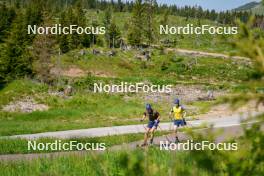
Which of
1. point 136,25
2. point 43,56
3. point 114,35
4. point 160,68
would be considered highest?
point 136,25

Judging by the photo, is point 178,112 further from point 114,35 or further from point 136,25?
point 114,35

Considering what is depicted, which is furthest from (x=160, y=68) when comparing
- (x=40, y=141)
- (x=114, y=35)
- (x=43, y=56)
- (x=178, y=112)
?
(x=40, y=141)

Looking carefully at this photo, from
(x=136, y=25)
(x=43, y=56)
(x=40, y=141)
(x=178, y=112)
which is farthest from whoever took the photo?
(x=136, y=25)

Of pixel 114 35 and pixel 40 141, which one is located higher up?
pixel 40 141

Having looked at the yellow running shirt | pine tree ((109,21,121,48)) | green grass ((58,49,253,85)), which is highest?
the yellow running shirt

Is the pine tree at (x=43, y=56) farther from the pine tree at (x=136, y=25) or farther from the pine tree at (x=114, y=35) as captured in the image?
the pine tree at (x=114, y=35)

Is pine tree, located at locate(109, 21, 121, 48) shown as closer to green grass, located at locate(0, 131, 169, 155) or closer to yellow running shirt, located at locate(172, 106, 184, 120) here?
green grass, located at locate(0, 131, 169, 155)

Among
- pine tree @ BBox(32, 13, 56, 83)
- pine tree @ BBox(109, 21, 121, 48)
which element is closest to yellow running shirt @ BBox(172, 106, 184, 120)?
pine tree @ BBox(32, 13, 56, 83)

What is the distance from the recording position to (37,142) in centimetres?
1970

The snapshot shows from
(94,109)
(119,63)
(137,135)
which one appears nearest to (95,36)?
(119,63)

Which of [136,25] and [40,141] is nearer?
[40,141]

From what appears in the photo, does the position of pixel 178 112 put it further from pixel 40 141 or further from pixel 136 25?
pixel 136 25

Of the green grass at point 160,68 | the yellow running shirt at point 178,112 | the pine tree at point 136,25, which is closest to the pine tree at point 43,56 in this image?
the green grass at point 160,68

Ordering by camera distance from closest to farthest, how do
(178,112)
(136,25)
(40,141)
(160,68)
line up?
(178,112) → (40,141) → (160,68) → (136,25)
